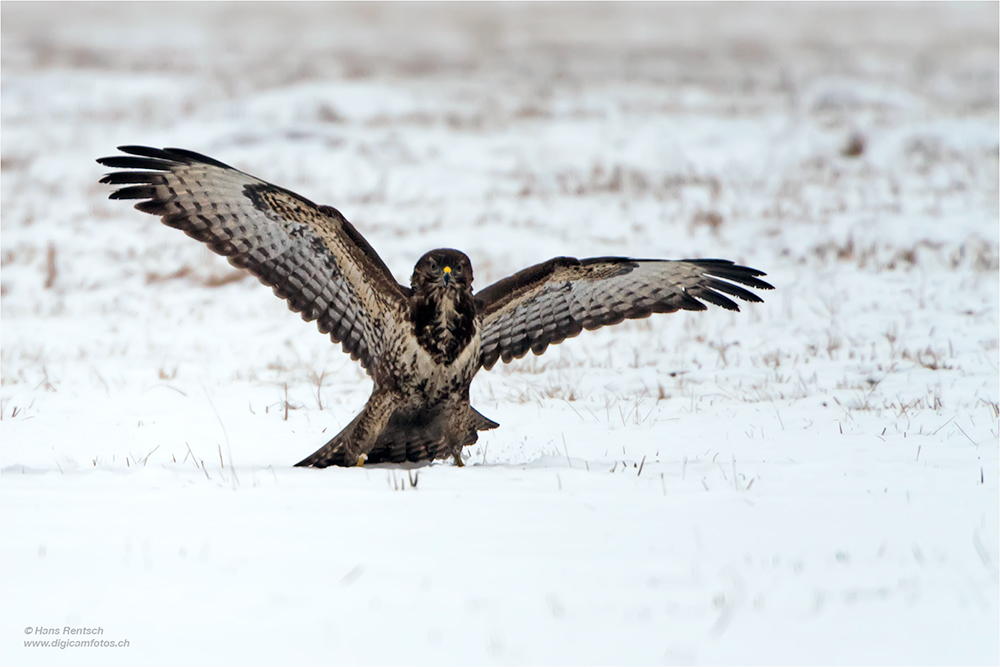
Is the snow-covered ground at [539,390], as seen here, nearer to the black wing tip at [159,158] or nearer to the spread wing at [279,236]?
the spread wing at [279,236]

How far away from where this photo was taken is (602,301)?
18.8 feet

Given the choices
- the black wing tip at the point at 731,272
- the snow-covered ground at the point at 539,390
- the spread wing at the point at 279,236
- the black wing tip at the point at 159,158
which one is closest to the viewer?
the snow-covered ground at the point at 539,390

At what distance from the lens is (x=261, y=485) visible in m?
4.53

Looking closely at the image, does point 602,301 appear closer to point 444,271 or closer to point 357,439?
point 444,271

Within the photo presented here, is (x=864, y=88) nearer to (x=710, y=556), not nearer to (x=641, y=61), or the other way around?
(x=641, y=61)

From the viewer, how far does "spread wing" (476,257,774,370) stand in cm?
559

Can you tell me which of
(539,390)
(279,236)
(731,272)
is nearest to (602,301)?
(731,272)

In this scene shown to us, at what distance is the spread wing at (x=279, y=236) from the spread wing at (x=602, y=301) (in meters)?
0.66

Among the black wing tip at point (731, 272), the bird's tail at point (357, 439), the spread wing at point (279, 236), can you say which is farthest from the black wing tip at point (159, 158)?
the black wing tip at point (731, 272)

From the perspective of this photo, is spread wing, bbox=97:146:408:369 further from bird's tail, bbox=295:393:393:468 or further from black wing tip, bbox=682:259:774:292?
black wing tip, bbox=682:259:774:292

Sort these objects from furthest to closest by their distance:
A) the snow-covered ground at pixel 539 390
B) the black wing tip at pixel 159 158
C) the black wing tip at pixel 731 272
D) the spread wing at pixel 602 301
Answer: the spread wing at pixel 602 301 < the black wing tip at pixel 731 272 < the black wing tip at pixel 159 158 < the snow-covered ground at pixel 539 390

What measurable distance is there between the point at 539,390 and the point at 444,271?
9.47 feet

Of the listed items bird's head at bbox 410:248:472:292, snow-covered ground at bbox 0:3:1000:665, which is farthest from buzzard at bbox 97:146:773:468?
snow-covered ground at bbox 0:3:1000:665

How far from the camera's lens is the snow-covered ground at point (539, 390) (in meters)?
3.16
